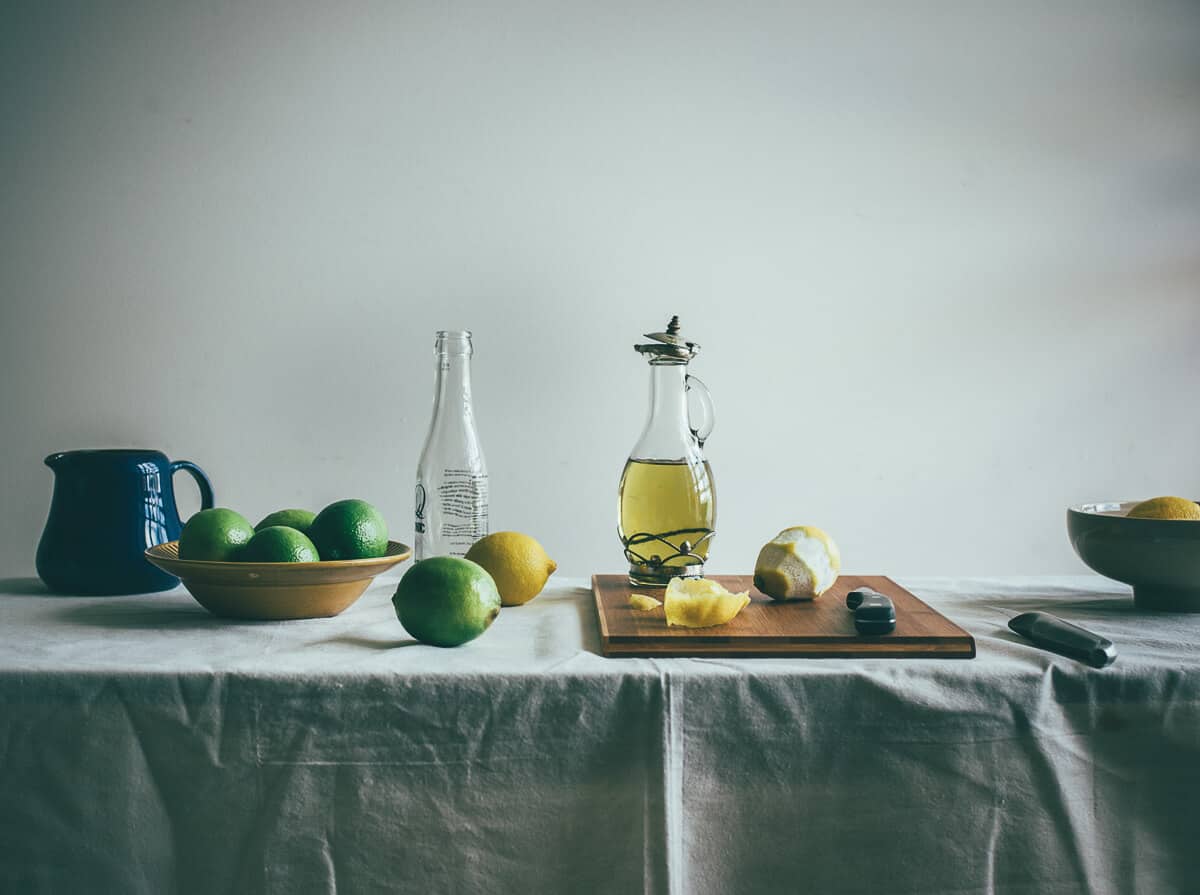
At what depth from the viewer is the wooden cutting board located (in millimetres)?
806

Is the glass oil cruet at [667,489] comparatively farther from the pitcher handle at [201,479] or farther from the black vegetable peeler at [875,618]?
the pitcher handle at [201,479]

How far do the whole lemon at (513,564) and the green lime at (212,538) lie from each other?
0.83 feet

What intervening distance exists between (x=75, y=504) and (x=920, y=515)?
→ 124 centimetres

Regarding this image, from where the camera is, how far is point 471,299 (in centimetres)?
142

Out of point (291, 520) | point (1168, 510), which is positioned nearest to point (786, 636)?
point (1168, 510)

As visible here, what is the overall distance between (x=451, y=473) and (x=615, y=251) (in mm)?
499

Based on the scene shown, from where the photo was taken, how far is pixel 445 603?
0.82m

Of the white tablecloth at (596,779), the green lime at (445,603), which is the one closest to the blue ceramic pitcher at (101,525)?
the white tablecloth at (596,779)

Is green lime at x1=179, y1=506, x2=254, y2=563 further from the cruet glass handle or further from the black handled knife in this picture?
the black handled knife

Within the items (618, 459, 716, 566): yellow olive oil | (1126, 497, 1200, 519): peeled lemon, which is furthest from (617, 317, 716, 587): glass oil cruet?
(1126, 497, 1200, 519): peeled lemon

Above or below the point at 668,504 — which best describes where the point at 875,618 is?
below

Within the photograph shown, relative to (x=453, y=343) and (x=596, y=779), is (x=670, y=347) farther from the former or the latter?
(x=596, y=779)

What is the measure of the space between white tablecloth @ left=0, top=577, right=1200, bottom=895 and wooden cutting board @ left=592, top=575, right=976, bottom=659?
4cm

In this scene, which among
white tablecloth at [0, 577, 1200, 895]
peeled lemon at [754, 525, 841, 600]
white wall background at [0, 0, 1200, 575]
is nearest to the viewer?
white tablecloth at [0, 577, 1200, 895]
